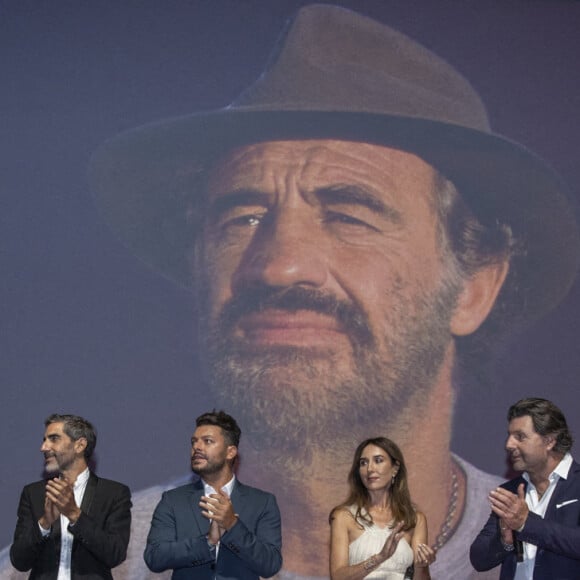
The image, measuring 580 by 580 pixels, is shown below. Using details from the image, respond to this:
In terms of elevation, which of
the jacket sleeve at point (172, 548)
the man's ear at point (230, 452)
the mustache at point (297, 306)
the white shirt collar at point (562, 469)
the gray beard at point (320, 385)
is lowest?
the jacket sleeve at point (172, 548)

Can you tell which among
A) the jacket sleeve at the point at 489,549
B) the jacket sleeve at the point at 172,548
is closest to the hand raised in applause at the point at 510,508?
the jacket sleeve at the point at 489,549

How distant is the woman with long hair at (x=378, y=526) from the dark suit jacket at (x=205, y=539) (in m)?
0.28

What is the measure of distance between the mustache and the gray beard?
6 centimetres

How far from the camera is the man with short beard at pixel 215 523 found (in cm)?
392

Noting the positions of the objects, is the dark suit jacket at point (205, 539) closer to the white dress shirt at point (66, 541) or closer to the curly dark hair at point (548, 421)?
the white dress shirt at point (66, 541)

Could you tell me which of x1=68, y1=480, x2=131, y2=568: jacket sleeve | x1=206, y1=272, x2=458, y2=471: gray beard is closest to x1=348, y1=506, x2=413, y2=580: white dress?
x1=206, y1=272, x2=458, y2=471: gray beard

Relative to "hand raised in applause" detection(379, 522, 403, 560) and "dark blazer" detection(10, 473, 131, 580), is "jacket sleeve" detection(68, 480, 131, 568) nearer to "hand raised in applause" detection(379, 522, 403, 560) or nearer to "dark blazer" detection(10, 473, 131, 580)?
"dark blazer" detection(10, 473, 131, 580)

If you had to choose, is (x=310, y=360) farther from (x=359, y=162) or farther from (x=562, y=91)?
(x=562, y=91)

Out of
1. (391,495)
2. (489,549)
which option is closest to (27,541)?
(391,495)

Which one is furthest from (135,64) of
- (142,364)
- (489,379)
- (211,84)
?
(489,379)

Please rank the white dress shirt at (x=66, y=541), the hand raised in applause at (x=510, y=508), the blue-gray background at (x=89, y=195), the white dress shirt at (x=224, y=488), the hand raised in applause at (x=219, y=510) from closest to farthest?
the hand raised in applause at (x=510, y=508) < the hand raised in applause at (x=219, y=510) < the white dress shirt at (x=66, y=541) < the white dress shirt at (x=224, y=488) < the blue-gray background at (x=89, y=195)

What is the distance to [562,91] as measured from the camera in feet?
18.3

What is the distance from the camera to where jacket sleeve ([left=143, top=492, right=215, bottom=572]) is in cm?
392

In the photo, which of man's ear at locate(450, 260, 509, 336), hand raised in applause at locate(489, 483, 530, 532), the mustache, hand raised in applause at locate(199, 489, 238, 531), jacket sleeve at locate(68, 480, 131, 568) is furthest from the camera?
man's ear at locate(450, 260, 509, 336)
